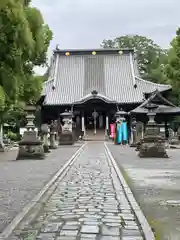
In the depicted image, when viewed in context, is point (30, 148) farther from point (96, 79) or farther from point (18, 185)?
point (96, 79)

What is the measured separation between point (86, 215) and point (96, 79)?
45.6m

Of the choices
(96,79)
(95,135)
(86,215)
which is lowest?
(86,215)

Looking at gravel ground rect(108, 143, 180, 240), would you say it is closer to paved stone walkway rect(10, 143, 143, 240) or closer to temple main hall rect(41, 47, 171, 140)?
paved stone walkway rect(10, 143, 143, 240)

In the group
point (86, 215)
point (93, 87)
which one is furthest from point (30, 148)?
point (93, 87)

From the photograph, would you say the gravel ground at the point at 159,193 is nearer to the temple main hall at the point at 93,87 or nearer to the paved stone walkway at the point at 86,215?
the paved stone walkway at the point at 86,215

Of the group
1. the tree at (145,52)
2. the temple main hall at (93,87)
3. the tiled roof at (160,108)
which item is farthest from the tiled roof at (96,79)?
the tree at (145,52)

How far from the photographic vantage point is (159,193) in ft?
31.7

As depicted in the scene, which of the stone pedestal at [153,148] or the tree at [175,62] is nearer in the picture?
the stone pedestal at [153,148]

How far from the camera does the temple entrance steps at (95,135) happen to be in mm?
45156

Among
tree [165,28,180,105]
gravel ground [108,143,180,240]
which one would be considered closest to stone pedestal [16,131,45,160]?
gravel ground [108,143,180,240]

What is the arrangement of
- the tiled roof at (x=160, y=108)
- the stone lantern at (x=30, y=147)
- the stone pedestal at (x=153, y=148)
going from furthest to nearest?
the tiled roof at (x=160, y=108) → the stone pedestal at (x=153, y=148) → the stone lantern at (x=30, y=147)

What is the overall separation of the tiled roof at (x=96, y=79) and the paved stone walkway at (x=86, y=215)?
37.8m

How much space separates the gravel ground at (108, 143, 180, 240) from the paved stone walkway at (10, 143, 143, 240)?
375mm

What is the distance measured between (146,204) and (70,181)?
3.72 m
